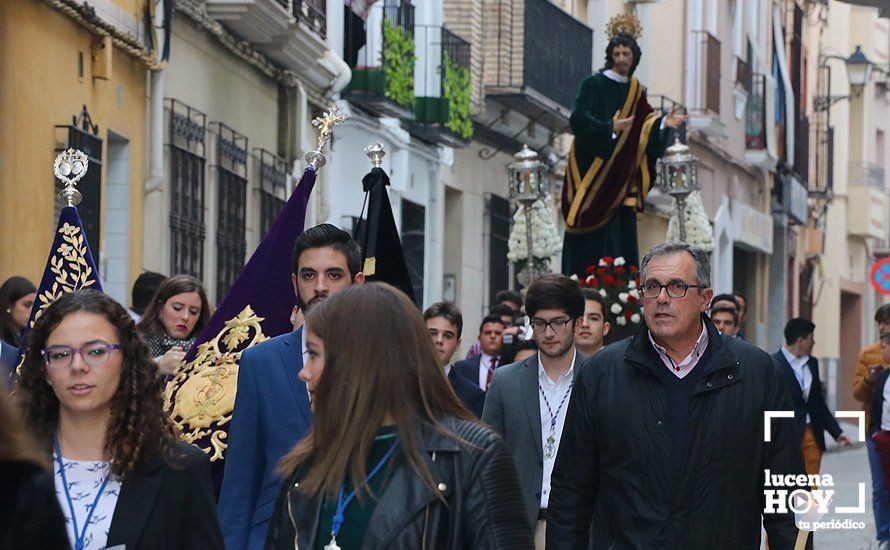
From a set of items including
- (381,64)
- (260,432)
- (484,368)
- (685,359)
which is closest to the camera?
(260,432)

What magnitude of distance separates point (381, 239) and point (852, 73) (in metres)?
30.5

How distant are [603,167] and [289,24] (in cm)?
538

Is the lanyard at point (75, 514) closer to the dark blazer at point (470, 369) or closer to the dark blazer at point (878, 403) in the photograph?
the dark blazer at point (470, 369)

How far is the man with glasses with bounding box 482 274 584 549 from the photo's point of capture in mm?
8695

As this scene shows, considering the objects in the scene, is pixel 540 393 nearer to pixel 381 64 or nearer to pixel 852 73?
pixel 381 64

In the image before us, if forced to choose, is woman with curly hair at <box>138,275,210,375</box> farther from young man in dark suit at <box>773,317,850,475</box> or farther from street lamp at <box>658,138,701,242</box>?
street lamp at <box>658,138,701,242</box>

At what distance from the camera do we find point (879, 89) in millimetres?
52500

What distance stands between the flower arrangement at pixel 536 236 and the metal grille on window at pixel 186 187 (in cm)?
245

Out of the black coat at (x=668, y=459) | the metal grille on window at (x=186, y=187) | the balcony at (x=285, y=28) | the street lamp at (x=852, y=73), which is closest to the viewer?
the black coat at (x=668, y=459)

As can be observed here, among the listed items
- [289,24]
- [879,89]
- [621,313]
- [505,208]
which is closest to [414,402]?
[621,313]

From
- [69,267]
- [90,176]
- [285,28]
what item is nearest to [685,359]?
[69,267]

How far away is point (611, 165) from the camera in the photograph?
544 inches

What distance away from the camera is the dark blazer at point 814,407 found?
1478 cm

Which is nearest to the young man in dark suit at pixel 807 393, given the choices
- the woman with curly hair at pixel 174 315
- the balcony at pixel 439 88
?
the woman with curly hair at pixel 174 315
